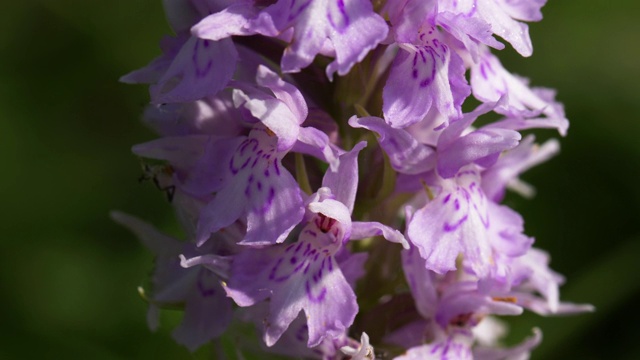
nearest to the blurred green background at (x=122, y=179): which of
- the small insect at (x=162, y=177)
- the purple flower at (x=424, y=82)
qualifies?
the small insect at (x=162, y=177)

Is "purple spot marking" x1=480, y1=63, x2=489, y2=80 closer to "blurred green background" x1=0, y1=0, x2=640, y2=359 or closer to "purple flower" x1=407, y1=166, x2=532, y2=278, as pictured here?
"purple flower" x1=407, y1=166, x2=532, y2=278

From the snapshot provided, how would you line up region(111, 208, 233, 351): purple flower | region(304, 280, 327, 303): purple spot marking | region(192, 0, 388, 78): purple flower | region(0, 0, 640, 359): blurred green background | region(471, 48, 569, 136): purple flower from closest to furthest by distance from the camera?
region(192, 0, 388, 78): purple flower < region(304, 280, 327, 303): purple spot marking < region(471, 48, 569, 136): purple flower < region(111, 208, 233, 351): purple flower < region(0, 0, 640, 359): blurred green background

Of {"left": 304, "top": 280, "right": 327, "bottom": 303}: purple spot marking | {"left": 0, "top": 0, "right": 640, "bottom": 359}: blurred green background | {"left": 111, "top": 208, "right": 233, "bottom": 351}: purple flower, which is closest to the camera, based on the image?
{"left": 304, "top": 280, "right": 327, "bottom": 303}: purple spot marking

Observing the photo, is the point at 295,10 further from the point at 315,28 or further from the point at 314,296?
the point at 314,296

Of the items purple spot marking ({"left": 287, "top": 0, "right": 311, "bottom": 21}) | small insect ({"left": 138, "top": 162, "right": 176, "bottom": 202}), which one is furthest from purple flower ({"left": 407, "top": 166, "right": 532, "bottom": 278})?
small insect ({"left": 138, "top": 162, "right": 176, "bottom": 202})

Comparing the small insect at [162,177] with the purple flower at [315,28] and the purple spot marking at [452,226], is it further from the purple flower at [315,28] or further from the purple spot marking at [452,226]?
the purple spot marking at [452,226]

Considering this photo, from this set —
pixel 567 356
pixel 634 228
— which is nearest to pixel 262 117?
pixel 567 356
